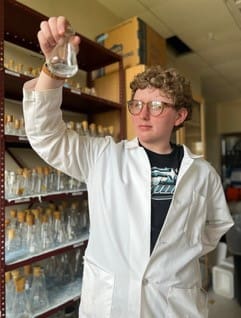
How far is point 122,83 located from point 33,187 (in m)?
0.98

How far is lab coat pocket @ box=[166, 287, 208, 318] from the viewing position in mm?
1006

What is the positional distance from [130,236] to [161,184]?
0.22m

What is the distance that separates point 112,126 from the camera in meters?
2.02

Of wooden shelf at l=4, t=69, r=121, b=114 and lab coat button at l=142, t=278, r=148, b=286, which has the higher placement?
wooden shelf at l=4, t=69, r=121, b=114

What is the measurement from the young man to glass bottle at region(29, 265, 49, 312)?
0.48 metres

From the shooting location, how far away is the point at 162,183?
1051 mm

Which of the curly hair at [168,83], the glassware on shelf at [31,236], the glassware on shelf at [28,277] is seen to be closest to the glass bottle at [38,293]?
the glassware on shelf at [28,277]

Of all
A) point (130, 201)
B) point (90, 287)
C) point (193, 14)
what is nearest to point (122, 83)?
point (193, 14)

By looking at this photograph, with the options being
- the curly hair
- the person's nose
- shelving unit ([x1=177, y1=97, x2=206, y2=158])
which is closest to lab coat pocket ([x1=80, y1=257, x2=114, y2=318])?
the person's nose

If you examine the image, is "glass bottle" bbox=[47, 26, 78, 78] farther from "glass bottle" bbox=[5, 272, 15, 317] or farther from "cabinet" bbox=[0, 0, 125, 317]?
"glass bottle" bbox=[5, 272, 15, 317]

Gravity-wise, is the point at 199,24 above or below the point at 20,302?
above

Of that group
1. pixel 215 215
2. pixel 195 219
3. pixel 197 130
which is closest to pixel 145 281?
pixel 195 219

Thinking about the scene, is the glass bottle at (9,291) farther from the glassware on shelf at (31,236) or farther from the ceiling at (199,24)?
the ceiling at (199,24)

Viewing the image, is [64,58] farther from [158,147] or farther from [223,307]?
[223,307]
